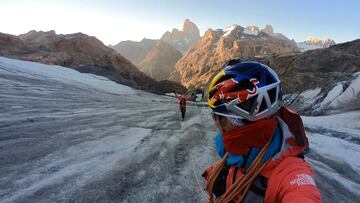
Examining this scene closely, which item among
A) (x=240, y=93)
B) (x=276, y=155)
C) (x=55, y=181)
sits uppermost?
(x=240, y=93)

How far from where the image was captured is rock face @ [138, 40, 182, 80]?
136188 mm

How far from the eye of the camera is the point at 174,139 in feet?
36.2

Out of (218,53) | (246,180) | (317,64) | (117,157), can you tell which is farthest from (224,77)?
(218,53)

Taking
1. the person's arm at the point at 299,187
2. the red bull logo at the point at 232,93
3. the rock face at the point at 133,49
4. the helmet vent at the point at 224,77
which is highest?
the rock face at the point at 133,49

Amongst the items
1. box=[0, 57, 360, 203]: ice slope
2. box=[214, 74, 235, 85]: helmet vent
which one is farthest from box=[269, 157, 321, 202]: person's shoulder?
box=[0, 57, 360, 203]: ice slope

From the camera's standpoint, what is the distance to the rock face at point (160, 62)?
5362 inches

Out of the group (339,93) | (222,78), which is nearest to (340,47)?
(339,93)

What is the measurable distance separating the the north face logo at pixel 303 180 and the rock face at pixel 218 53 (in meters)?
89.8

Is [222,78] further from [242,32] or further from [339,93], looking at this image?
[242,32]

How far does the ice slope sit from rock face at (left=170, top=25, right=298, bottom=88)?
259ft

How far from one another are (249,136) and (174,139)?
8.66 meters

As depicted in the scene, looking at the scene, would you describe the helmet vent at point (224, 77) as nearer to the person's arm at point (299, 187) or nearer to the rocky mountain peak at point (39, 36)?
the person's arm at point (299, 187)

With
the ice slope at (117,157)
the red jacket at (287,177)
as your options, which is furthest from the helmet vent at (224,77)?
the ice slope at (117,157)

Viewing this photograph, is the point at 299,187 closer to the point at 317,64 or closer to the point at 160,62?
the point at 317,64
